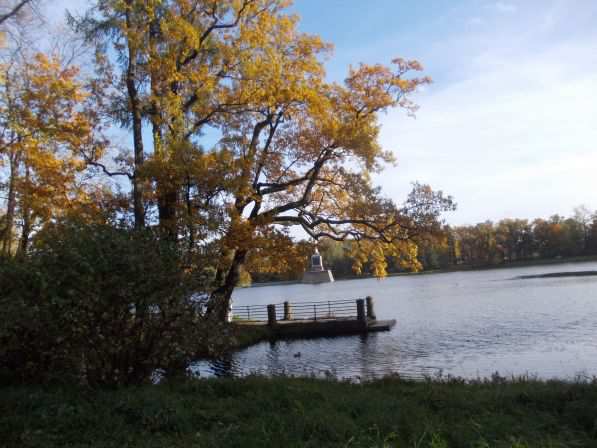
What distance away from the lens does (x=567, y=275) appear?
55.7 meters

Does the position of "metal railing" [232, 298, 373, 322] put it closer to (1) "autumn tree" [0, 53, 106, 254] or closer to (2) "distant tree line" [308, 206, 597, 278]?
(1) "autumn tree" [0, 53, 106, 254]

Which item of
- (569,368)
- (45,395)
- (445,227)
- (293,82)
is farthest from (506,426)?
(293,82)

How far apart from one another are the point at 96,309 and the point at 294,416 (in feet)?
10.4

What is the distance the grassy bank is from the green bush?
2.08 feet

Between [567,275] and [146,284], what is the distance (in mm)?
58410

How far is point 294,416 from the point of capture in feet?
19.5

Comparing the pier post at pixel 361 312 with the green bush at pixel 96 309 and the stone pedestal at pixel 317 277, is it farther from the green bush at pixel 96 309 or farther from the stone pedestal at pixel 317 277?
the green bush at pixel 96 309

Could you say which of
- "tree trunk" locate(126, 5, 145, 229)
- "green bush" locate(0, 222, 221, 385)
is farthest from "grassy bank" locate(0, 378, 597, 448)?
"tree trunk" locate(126, 5, 145, 229)

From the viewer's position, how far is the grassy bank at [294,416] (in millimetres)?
5285

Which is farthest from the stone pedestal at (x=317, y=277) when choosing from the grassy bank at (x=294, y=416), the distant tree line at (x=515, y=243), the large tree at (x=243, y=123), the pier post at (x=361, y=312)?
the distant tree line at (x=515, y=243)

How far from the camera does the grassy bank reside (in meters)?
5.29

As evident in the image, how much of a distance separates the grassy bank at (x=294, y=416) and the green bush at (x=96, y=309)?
2.08 ft

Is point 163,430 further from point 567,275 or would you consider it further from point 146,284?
point 567,275

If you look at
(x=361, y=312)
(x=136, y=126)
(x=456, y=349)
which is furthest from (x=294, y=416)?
(x=361, y=312)
